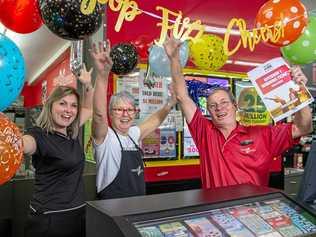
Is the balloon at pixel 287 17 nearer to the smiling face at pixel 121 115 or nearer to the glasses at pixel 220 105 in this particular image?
the glasses at pixel 220 105

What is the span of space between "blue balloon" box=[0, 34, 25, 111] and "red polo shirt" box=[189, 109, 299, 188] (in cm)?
109

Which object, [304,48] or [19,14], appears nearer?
[19,14]

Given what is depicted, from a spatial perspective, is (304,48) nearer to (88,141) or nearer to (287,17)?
(287,17)

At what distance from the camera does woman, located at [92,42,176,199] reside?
193 cm

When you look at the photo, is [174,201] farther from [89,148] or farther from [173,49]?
[89,148]

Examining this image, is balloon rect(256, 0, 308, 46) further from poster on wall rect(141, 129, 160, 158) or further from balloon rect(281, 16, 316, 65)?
poster on wall rect(141, 129, 160, 158)

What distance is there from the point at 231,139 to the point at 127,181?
670 millimetres

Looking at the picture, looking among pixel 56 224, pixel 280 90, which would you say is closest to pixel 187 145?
pixel 280 90

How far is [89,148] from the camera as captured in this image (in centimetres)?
362

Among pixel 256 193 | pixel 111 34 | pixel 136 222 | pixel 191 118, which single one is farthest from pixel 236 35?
pixel 136 222

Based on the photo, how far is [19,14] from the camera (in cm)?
196

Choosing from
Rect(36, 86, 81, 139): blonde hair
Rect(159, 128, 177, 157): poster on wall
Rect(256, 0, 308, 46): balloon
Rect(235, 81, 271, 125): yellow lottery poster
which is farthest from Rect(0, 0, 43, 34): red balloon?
Rect(235, 81, 271, 125): yellow lottery poster

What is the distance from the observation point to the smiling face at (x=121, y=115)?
2.24 metres

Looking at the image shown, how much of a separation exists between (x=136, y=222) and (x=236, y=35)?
3749 millimetres
